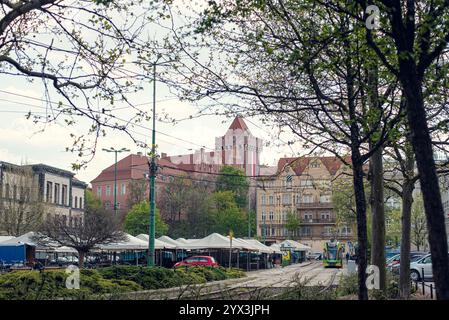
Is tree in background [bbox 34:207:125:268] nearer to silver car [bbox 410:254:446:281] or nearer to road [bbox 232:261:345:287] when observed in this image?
road [bbox 232:261:345:287]

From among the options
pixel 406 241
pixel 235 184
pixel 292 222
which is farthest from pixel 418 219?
pixel 406 241

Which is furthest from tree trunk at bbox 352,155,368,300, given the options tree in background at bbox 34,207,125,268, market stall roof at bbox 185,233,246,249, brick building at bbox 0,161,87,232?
market stall roof at bbox 185,233,246,249

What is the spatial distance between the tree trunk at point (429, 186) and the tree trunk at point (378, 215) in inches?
382

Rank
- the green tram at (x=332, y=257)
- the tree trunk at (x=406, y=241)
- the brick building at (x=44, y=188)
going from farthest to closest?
the green tram at (x=332, y=257)
the brick building at (x=44, y=188)
the tree trunk at (x=406, y=241)

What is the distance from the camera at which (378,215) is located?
19453mm

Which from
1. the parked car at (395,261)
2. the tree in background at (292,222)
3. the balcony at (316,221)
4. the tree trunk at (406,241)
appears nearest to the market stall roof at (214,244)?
the parked car at (395,261)

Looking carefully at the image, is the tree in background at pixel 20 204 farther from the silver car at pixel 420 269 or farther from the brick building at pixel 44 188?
the silver car at pixel 420 269

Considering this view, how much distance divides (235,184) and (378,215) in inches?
3659

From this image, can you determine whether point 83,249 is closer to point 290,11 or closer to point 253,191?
point 290,11

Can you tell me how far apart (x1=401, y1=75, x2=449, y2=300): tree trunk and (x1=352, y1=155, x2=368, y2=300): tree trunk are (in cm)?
386

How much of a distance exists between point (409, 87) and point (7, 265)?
37.3 meters

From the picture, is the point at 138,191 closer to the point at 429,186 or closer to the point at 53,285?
the point at 53,285

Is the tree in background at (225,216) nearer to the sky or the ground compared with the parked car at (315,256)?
nearer to the sky

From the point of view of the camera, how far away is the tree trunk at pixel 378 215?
63.7 feet
